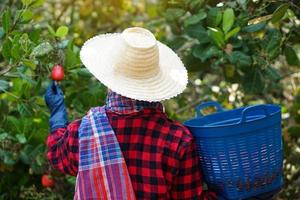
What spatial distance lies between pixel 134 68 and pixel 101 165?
0.40 m

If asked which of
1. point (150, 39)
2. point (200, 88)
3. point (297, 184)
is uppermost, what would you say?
point (150, 39)

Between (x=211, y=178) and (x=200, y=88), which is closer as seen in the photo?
(x=211, y=178)

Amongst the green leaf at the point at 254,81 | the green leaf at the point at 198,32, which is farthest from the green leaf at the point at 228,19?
the green leaf at the point at 254,81

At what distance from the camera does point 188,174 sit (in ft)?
7.66

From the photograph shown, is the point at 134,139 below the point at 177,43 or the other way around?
below

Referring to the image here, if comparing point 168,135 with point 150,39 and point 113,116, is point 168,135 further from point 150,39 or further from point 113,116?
Result: point 150,39

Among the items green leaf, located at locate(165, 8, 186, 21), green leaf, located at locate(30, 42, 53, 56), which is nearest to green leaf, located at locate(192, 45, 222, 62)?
green leaf, located at locate(165, 8, 186, 21)

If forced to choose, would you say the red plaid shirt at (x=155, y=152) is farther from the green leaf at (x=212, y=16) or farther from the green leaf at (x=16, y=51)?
the green leaf at (x=212, y=16)

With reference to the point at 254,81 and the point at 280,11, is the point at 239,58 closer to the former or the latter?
the point at 254,81

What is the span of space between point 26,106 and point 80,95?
0.44 meters

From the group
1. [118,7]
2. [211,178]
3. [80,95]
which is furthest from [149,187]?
[118,7]

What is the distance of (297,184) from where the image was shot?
3.84m

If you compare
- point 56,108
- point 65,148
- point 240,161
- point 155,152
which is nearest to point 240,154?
point 240,161

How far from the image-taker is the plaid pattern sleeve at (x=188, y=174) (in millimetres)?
2299
